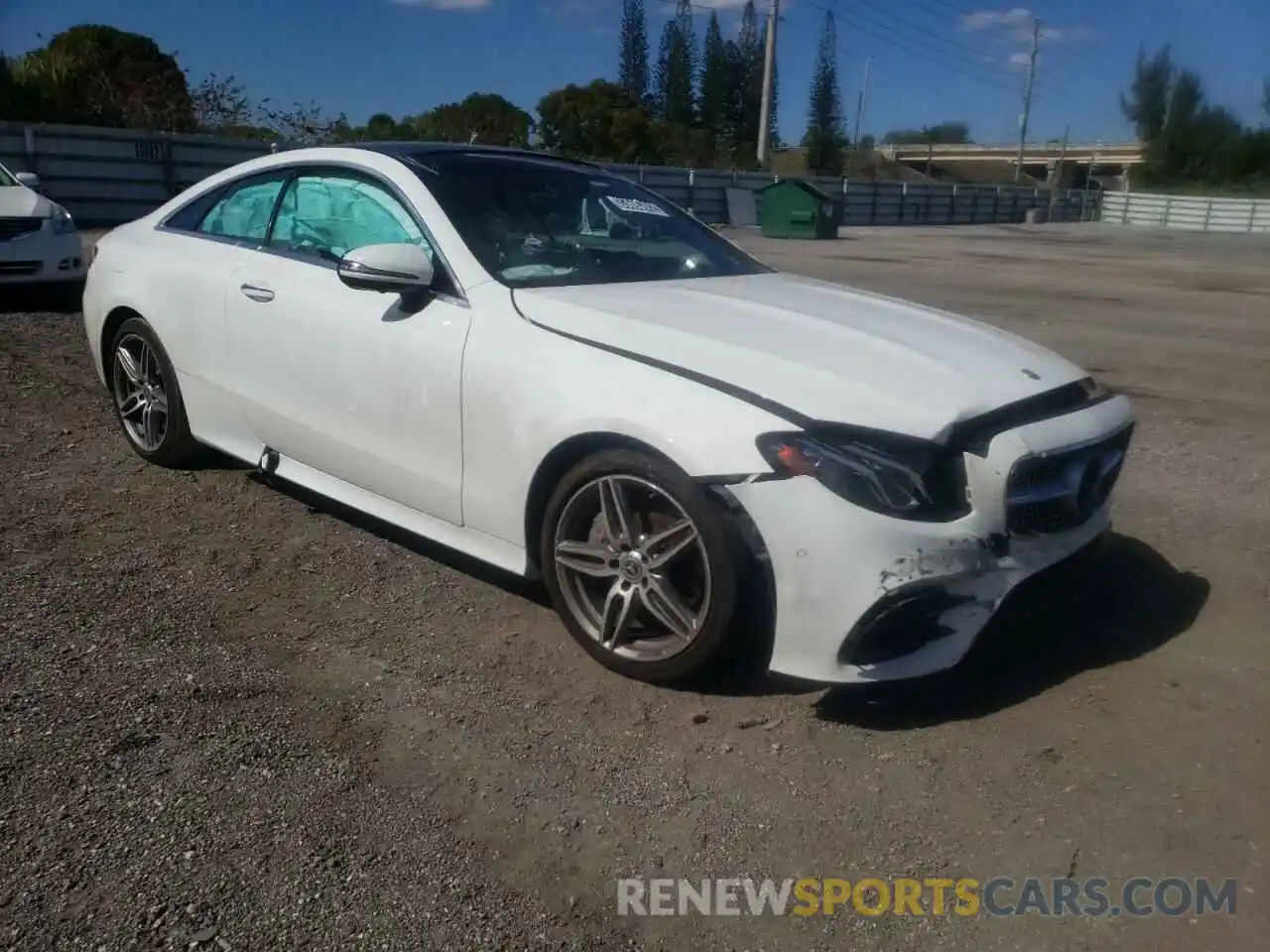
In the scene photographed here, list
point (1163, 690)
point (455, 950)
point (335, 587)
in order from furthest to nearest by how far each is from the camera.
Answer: point (335, 587)
point (1163, 690)
point (455, 950)

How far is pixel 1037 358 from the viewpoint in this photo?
11.9ft

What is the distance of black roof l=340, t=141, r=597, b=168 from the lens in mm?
4234

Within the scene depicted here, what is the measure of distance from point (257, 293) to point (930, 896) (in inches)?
128

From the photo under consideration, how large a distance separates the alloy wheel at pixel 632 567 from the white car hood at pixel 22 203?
26.5ft

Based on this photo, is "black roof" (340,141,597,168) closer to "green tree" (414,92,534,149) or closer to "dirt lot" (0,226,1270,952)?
"dirt lot" (0,226,1270,952)

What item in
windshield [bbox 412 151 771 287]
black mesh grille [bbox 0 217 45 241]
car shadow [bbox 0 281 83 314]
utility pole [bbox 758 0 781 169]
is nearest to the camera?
windshield [bbox 412 151 771 287]

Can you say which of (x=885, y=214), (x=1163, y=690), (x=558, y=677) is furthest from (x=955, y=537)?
(x=885, y=214)

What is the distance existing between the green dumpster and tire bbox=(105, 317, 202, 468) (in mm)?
23864

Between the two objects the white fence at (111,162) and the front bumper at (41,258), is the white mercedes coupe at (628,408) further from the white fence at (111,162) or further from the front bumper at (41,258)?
the white fence at (111,162)

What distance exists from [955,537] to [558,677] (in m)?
1.24

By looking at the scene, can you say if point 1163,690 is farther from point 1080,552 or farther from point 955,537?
point 955,537

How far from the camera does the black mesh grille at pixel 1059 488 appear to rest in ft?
9.97

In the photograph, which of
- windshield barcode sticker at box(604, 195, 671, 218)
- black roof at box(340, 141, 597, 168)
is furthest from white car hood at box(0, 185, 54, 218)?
windshield barcode sticker at box(604, 195, 671, 218)

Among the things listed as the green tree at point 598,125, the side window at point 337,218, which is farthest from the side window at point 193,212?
the green tree at point 598,125
